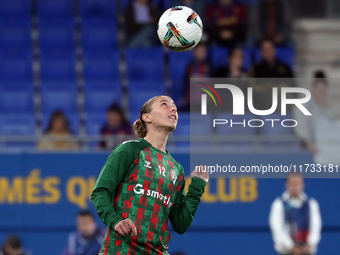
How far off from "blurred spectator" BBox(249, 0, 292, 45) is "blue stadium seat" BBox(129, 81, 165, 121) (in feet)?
6.56

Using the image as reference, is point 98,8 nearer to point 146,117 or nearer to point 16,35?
point 16,35

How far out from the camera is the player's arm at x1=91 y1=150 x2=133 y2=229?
4117 millimetres

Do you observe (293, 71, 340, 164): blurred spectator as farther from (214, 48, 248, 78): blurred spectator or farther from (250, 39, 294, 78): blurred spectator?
(214, 48, 248, 78): blurred spectator

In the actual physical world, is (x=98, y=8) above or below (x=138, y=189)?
Answer: above

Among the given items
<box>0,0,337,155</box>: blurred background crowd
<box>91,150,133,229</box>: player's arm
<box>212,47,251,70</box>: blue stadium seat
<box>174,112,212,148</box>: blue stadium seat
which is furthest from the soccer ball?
<box>212,47,251,70</box>: blue stadium seat

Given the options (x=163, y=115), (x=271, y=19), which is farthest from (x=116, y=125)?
Answer: (x=163, y=115)

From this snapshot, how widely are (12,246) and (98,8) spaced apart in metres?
4.73

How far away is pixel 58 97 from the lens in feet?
32.7

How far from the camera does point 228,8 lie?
10.2 metres

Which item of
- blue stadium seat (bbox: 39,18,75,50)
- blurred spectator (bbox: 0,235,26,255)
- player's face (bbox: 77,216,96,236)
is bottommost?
blurred spectator (bbox: 0,235,26,255)

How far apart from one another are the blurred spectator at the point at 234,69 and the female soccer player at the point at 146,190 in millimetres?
4547

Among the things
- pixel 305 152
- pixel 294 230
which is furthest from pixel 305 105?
pixel 294 230

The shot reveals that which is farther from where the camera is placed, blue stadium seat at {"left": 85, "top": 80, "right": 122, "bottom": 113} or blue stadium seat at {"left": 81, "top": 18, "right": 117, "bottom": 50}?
blue stadium seat at {"left": 81, "top": 18, "right": 117, "bottom": 50}

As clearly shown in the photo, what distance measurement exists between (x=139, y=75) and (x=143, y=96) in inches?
27.1
